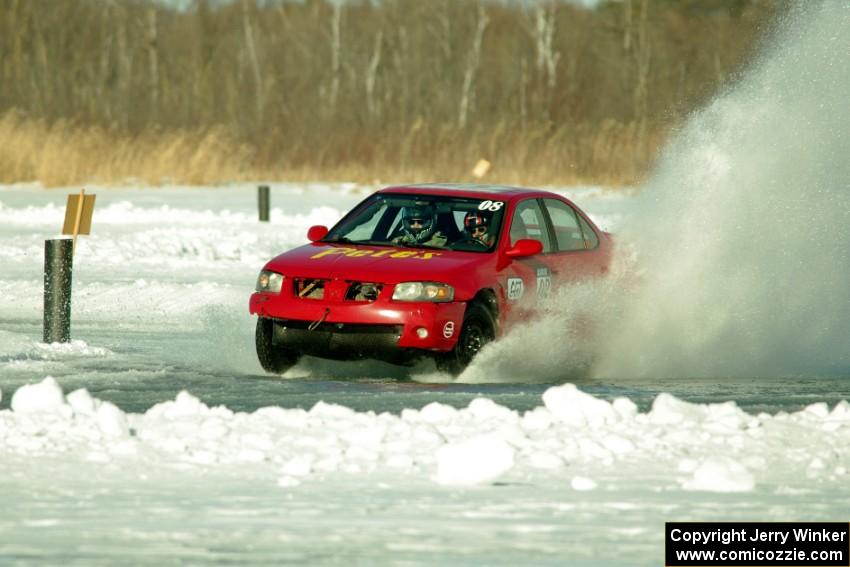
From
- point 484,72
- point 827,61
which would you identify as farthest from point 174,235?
point 484,72

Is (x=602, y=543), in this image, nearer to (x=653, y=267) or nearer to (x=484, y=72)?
(x=653, y=267)

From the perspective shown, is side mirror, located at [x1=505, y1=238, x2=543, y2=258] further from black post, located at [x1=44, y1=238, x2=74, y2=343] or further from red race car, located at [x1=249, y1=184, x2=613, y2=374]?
black post, located at [x1=44, y1=238, x2=74, y2=343]

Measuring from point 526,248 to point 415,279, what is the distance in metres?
0.96

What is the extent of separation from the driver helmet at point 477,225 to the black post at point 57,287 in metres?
3.19

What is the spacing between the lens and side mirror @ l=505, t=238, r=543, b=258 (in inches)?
459

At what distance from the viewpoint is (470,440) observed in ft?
26.3

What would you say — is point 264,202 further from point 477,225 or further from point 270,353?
point 270,353

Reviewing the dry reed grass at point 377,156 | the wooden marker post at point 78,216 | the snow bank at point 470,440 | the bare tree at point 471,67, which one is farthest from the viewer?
the bare tree at point 471,67

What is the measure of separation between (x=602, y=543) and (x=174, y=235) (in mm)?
17909

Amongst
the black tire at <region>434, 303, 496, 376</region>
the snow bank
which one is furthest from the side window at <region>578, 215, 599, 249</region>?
the snow bank

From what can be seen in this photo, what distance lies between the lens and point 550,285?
482 inches

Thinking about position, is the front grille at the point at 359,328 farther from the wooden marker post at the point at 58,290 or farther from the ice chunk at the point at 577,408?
the wooden marker post at the point at 58,290

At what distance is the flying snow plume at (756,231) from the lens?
13172 millimetres

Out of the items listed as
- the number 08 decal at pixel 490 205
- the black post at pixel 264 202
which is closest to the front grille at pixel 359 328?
the number 08 decal at pixel 490 205
